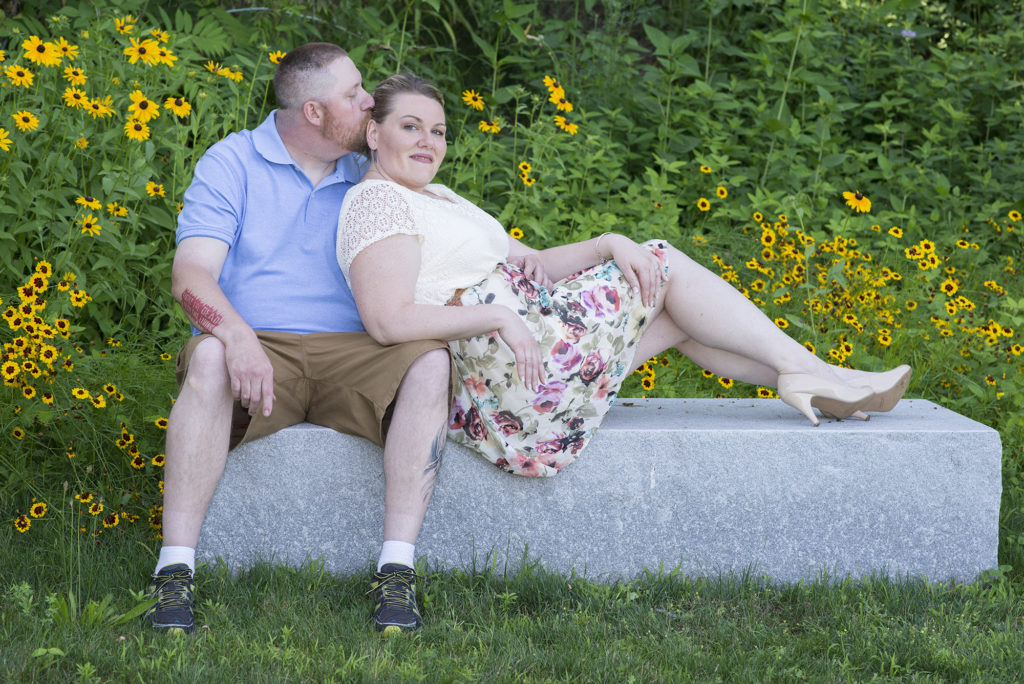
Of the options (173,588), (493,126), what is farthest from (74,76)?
(173,588)

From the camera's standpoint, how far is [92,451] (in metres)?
2.86

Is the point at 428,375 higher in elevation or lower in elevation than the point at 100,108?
lower

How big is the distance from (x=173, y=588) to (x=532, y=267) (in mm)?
1207

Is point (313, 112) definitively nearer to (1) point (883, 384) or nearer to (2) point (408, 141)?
(2) point (408, 141)

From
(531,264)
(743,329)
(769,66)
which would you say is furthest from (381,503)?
(769,66)

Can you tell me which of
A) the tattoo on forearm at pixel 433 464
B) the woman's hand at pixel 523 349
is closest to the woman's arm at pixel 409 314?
the woman's hand at pixel 523 349

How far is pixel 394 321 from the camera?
2.38 metres

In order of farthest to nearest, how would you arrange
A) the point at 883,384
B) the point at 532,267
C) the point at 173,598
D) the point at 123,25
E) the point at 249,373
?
the point at 123,25 → the point at 532,267 → the point at 883,384 → the point at 249,373 → the point at 173,598

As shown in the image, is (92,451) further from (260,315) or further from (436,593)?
(436,593)

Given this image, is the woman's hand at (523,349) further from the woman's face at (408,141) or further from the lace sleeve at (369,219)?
the woman's face at (408,141)

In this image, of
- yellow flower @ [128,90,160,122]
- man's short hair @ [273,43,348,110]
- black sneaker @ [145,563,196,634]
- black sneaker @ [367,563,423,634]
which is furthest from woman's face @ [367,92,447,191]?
black sneaker @ [145,563,196,634]

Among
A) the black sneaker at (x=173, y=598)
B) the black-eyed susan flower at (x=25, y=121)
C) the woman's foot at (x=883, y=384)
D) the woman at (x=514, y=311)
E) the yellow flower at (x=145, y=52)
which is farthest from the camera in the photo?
the yellow flower at (x=145, y=52)

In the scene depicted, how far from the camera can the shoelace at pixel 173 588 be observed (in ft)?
7.22

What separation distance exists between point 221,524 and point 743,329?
139 cm
